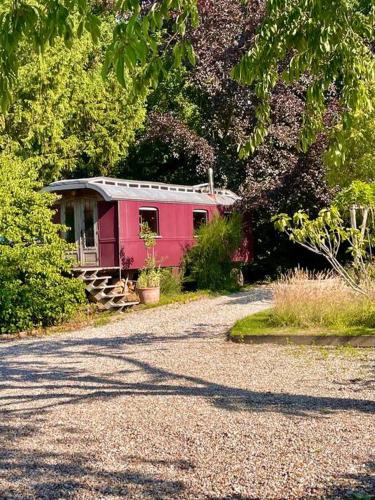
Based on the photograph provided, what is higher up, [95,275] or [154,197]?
[154,197]

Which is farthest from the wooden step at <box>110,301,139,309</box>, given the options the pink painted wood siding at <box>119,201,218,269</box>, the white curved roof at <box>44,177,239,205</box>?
the white curved roof at <box>44,177,239,205</box>

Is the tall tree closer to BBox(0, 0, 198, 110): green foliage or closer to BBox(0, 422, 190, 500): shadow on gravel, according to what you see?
BBox(0, 0, 198, 110): green foliage

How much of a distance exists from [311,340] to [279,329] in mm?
912

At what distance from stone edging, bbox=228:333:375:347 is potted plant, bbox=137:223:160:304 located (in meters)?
6.06

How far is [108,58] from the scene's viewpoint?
2.61 m

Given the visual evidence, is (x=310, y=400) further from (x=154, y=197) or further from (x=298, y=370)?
(x=154, y=197)

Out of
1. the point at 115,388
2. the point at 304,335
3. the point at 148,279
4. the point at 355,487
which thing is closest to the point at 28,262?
the point at 148,279

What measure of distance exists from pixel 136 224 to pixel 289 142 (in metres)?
5.87

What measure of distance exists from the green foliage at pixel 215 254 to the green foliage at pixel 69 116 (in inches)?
210

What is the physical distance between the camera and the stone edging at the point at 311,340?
847cm

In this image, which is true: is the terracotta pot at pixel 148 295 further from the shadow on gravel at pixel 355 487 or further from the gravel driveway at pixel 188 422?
the shadow on gravel at pixel 355 487

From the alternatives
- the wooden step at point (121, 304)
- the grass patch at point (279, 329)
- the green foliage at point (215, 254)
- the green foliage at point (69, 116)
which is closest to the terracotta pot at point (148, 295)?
the wooden step at point (121, 304)

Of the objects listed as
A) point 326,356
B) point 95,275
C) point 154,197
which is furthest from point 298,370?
point 154,197

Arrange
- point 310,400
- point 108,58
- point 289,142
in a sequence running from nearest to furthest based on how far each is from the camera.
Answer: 1. point 108,58
2. point 310,400
3. point 289,142
